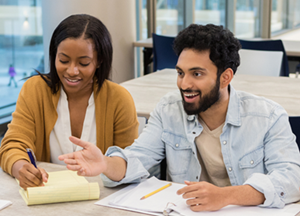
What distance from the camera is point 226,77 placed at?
1443 mm

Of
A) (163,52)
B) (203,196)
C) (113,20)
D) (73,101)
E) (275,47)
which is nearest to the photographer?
(203,196)

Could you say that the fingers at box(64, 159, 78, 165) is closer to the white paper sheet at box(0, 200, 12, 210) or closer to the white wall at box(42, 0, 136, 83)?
the white paper sheet at box(0, 200, 12, 210)

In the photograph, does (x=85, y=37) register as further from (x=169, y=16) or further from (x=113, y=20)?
(x=169, y=16)

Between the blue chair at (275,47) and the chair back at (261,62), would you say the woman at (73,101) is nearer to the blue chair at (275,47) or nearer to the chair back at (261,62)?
the chair back at (261,62)

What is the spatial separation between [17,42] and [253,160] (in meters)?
3.27

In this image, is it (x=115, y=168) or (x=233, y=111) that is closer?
(x=115, y=168)

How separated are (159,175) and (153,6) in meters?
4.26

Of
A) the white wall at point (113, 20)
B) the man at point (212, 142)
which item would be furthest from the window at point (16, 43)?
the man at point (212, 142)

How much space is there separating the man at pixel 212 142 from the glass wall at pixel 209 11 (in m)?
4.79

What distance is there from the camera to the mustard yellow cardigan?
5.36 feet

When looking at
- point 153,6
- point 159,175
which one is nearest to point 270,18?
point 153,6

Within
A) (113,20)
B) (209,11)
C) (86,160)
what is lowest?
(86,160)

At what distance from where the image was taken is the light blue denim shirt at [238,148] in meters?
1.24

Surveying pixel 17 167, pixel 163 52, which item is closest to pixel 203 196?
pixel 17 167
